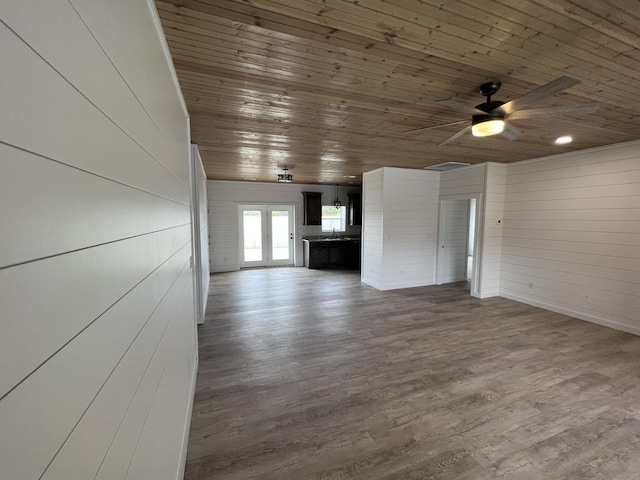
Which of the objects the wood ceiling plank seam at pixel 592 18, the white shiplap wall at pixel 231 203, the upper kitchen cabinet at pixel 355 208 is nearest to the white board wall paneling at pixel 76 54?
the wood ceiling plank seam at pixel 592 18

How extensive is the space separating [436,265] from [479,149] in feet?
9.75

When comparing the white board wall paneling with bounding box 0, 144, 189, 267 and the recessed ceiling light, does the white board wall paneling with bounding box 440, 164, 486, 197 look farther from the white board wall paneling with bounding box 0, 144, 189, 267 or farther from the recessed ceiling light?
the white board wall paneling with bounding box 0, 144, 189, 267

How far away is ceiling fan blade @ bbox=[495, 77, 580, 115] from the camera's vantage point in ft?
5.53

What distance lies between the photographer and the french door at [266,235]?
27.2ft

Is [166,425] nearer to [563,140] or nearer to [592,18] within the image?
[592,18]

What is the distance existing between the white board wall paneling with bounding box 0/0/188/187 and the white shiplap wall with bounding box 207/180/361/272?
7121 millimetres

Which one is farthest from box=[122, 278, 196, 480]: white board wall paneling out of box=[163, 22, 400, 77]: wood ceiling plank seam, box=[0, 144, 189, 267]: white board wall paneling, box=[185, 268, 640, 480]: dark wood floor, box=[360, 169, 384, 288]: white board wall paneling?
box=[360, 169, 384, 288]: white board wall paneling

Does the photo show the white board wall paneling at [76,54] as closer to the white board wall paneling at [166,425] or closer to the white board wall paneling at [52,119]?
the white board wall paneling at [52,119]

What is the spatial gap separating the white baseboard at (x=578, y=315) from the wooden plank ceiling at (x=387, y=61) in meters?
2.66

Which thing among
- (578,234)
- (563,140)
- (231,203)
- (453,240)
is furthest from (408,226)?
(231,203)

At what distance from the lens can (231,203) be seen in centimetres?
788

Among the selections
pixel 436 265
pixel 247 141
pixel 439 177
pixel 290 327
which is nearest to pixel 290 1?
pixel 247 141

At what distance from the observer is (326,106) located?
259 cm

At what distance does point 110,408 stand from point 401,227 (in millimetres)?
5860
